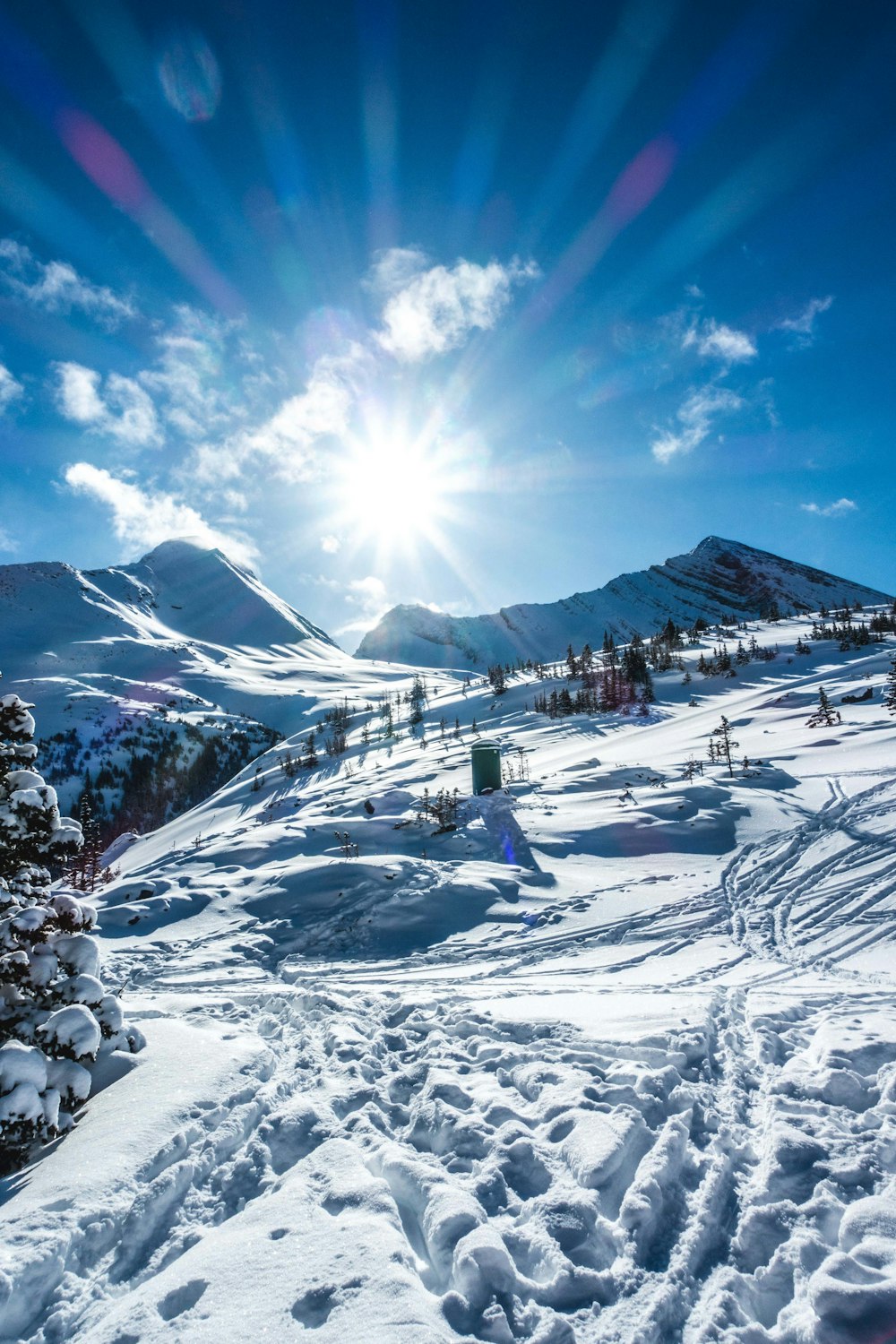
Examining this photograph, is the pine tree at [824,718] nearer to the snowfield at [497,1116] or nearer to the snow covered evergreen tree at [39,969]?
the snowfield at [497,1116]

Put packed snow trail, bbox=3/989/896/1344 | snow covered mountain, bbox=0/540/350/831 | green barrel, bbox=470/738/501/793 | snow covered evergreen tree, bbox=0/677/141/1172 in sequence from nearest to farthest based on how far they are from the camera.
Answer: packed snow trail, bbox=3/989/896/1344, snow covered evergreen tree, bbox=0/677/141/1172, green barrel, bbox=470/738/501/793, snow covered mountain, bbox=0/540/350/831

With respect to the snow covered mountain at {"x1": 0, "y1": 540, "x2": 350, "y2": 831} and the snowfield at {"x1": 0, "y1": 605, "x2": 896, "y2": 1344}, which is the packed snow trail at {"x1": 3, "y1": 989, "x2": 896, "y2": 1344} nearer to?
the snowfield at {"x1": 0, "y1": 605, "x2": 896, "y2": 1344}

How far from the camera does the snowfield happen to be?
3043mm

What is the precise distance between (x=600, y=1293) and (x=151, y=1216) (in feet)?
10.1

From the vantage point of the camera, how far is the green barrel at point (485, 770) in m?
21.9

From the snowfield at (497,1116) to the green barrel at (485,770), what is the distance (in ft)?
24.9

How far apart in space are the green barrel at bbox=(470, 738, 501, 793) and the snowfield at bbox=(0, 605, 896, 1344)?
760 cm

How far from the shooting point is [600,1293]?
3068 millimetres

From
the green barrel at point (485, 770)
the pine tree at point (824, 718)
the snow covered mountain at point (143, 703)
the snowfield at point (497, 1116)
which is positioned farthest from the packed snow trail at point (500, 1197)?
the snow covered mountain at point (143, 703)

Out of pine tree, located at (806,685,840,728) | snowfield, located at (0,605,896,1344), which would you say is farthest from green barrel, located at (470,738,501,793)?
pine tree, located at (806,685,840,728)

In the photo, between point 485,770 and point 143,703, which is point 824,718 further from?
point 143,703

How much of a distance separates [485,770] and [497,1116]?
17256 mm

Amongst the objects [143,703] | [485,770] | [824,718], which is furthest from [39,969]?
[143,703]

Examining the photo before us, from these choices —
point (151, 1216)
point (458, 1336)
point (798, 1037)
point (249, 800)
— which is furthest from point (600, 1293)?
point (249, 800)
